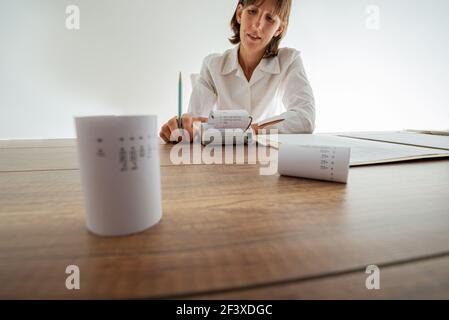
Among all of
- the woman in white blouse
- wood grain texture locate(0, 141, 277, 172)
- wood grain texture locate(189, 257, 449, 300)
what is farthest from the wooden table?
the woman in white blouse

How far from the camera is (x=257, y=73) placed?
4.50 feet

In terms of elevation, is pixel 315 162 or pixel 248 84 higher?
pixel 248 84

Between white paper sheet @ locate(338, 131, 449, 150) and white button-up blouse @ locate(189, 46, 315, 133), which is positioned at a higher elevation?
white button-up blouse @ locate(189, 46, 315, 133)

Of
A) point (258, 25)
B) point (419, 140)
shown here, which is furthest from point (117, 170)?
point (258, 25)

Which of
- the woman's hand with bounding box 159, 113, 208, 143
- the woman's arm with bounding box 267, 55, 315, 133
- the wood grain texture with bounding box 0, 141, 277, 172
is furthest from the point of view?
the woman's arm with bounding box 267, 55, 315, 133

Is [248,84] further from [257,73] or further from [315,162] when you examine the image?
[315,162]

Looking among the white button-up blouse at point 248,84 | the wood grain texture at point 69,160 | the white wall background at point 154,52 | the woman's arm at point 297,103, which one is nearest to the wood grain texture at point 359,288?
the wood grain texture at point 69,160

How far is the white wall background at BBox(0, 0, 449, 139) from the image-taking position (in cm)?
192

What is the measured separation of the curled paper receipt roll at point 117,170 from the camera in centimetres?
19

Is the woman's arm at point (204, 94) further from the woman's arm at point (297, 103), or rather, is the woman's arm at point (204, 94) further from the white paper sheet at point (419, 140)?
the white paper sheet at point (419, 140)

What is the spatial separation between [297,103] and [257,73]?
315mm

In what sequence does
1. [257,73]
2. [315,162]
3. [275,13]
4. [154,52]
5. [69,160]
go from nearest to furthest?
[315,162] < [69,160] < [275,13] < [257,73] < [154,52]

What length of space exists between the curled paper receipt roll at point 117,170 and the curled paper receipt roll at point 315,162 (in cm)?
24

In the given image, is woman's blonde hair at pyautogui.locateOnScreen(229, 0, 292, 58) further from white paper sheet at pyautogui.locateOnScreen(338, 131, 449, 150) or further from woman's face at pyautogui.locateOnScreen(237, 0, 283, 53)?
white paper sheet at pyautogui.locateOnScreen(338, 131, 449, 150)
